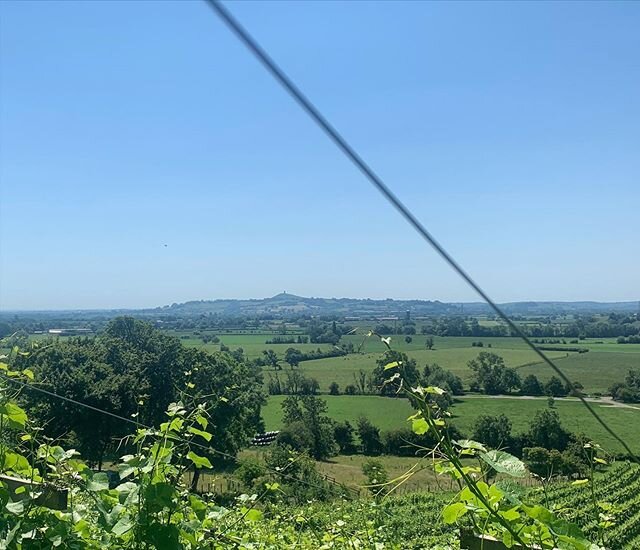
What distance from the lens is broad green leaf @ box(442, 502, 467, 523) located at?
1.12m

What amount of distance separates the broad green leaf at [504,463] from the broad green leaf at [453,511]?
11 centimetres

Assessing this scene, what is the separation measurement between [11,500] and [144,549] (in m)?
0.40

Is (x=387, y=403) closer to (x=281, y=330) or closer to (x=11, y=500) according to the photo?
(x=281, y=330)

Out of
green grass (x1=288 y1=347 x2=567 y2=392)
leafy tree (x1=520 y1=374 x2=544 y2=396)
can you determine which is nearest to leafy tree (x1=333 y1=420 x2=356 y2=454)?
green grass (x1=288 y1=347 x2=567 y2=392)

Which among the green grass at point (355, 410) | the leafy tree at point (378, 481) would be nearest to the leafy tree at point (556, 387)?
the leafy tree at point (378, 481)

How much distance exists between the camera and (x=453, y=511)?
1129mm

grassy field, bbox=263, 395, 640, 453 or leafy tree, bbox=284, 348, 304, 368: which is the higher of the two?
leafy tree, bbox=284, 348, 304, 368

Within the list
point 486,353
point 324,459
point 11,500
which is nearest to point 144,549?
point 11,500

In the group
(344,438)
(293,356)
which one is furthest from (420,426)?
(293,356)

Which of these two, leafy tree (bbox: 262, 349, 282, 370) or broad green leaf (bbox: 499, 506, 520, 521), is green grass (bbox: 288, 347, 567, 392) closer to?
leafy tree (bbox: 262, 349, 282, 370)

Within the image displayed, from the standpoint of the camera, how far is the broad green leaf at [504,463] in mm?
1085

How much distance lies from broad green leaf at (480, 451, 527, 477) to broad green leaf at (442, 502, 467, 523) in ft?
0.35

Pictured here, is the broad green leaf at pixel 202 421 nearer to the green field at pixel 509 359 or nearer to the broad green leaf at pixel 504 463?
the broad green leaf at pixel 504 463

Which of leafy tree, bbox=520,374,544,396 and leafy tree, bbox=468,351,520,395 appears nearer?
leafy tree, bbox=520,374,544,396
